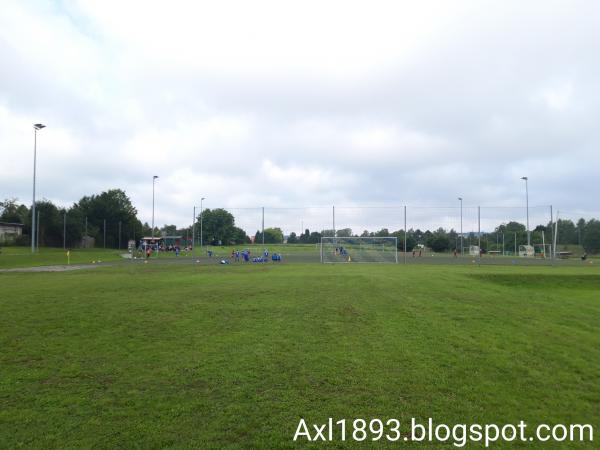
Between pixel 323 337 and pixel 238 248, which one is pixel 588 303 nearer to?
pixel 323 337

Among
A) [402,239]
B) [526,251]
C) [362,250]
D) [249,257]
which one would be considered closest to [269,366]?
[362,250]

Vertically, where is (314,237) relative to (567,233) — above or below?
below

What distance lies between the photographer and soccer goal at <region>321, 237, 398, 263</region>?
3650cm

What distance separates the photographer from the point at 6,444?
14.4 ft

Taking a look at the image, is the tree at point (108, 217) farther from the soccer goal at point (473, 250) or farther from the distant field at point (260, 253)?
the soccer goal at point (473, 250)

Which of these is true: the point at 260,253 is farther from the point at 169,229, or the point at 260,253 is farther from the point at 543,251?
the point at 169,229

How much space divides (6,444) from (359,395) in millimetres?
4334

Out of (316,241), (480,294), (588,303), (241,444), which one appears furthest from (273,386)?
(316,241)

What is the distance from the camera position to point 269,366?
643cm

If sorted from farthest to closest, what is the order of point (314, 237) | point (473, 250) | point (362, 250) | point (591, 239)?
1. point (591, 239)
2. point (473, 250)
3. point (314, 237)
4. point (362, 250)

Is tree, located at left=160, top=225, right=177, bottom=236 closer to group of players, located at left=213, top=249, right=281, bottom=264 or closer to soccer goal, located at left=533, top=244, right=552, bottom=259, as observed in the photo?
group of players, located at left=213, top=249, right=281, bottom=264

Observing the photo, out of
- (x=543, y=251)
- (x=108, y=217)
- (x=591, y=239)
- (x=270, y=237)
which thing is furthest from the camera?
(x=108, y=217)

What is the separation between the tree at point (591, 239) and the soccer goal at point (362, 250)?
40766 millimetres

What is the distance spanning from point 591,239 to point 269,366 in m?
70.7
